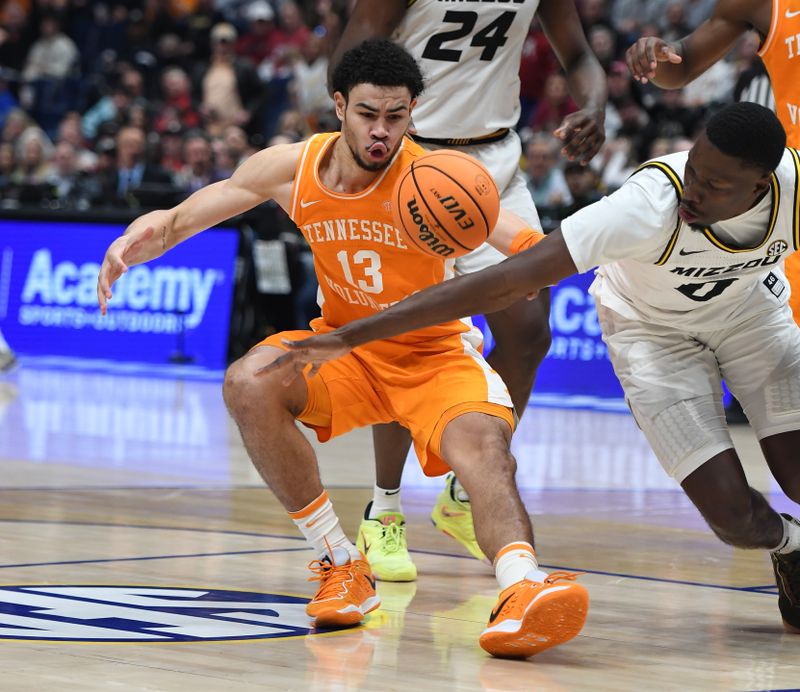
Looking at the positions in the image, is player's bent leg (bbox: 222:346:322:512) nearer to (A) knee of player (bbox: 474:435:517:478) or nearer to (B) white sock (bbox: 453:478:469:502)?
(A) knee of player (bbox: 474:435:517:478)

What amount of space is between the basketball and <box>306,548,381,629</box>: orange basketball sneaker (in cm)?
101

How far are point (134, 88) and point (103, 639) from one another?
630 inches

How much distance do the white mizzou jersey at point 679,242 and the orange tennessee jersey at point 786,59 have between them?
969 millimetres

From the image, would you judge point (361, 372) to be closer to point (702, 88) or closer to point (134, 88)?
point (702, 88)

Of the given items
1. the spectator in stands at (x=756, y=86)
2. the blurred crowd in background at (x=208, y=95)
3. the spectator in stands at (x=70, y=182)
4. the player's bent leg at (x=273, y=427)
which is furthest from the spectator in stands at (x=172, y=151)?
the player's bent leg at (x=273, y=427)

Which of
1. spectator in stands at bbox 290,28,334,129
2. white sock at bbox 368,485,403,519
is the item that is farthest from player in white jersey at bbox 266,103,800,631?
spectator in stands at bbox 290,28,334,129

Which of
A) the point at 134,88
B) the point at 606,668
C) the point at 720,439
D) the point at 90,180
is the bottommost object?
the point at 606,668

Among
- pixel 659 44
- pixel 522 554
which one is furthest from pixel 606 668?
pixel 659 44

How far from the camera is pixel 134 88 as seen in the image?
63.1 ft

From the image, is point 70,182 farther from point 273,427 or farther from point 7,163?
point 273,427

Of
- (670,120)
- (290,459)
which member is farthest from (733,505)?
(670,120)

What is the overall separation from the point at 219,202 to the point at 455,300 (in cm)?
118

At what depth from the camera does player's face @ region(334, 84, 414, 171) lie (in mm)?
4676

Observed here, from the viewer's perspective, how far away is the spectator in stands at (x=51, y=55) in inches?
814
